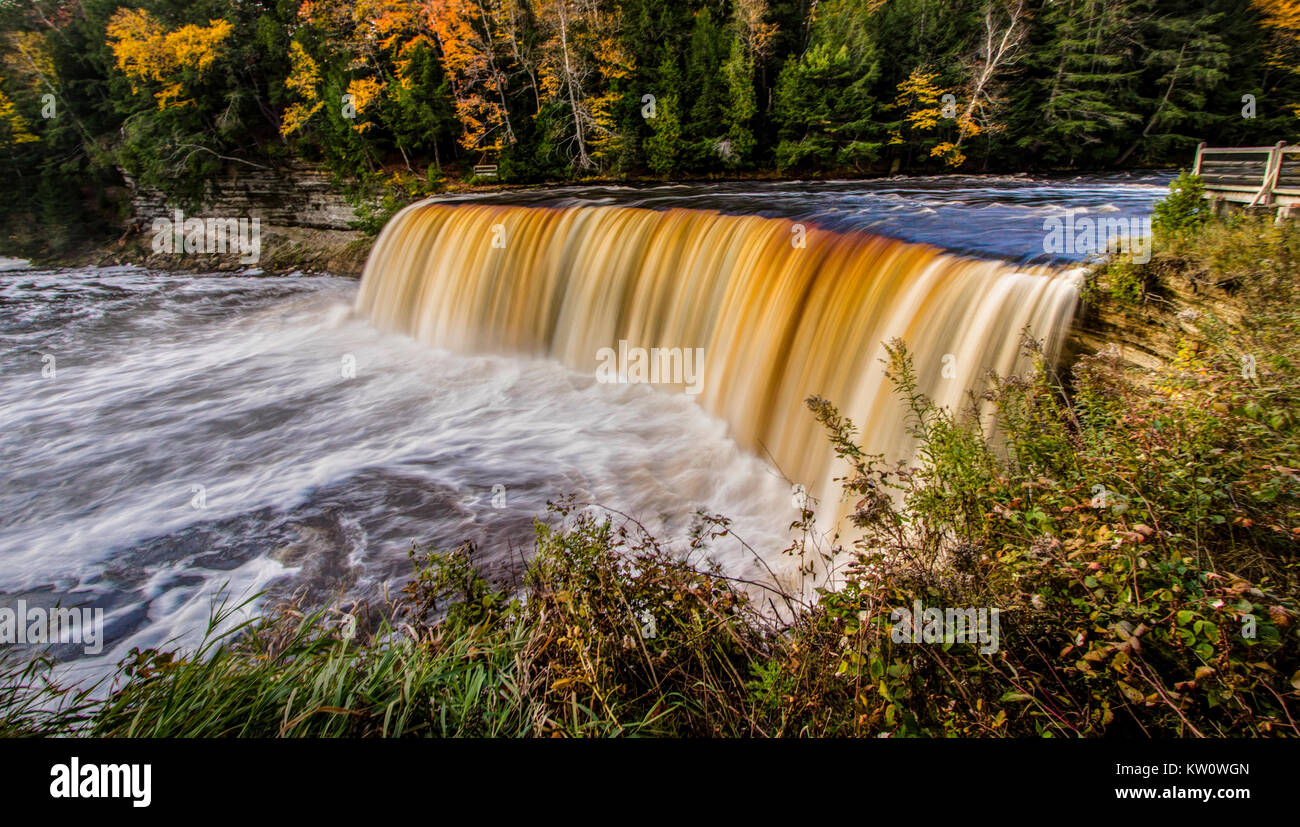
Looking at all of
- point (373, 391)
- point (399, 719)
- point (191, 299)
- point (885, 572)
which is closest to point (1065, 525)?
point (885, 572)

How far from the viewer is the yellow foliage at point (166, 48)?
2281 centimetres

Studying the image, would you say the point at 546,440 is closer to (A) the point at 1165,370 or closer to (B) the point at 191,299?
(A) the point at 1165,370

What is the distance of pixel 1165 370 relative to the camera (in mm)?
4203

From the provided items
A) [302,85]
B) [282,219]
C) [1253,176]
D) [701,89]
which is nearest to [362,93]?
[302,85]

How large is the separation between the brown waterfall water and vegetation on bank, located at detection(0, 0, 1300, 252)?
959cm

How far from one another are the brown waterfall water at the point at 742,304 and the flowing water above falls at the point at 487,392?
0.13 ft

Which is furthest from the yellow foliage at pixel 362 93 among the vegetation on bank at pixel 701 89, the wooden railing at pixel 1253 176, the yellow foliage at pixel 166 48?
the wooden railing at pixel 1253 176

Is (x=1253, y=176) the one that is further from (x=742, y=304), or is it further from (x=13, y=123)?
(x=13, y=123)

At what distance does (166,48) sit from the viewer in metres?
23.0

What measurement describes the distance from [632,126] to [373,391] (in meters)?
16.6

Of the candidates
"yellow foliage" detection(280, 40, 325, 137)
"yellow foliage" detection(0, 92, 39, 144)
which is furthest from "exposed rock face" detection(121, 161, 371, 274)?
"yellow foliage" detection(0, 92, 39, 144)

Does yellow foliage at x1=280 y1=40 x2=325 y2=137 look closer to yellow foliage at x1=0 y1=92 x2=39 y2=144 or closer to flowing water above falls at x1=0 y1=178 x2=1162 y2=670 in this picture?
flowing water above falls at x1=0 y1=178 x2=1162 y2=670

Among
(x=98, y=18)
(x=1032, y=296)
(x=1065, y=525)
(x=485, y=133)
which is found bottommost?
(x=1065, y=525)

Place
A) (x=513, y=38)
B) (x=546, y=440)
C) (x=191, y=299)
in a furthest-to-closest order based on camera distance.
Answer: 1. (x=513, y=38)
2. (x=191, y=299)
3. (x=546, y=440)
